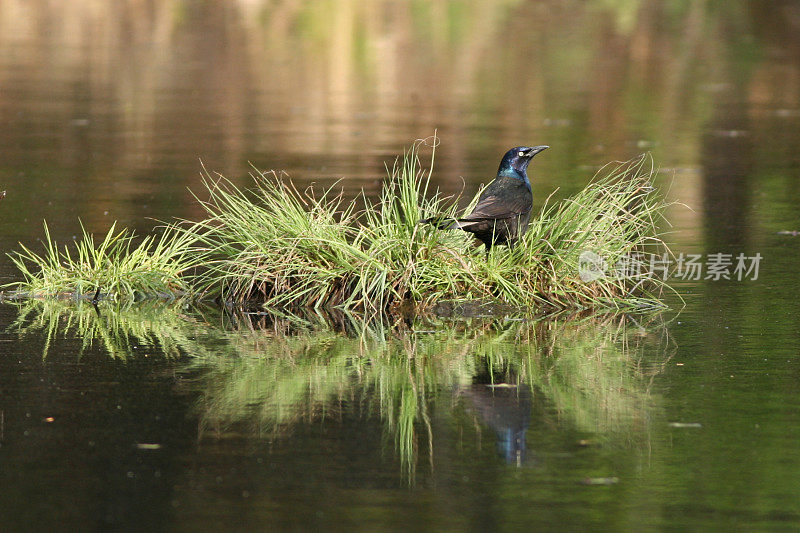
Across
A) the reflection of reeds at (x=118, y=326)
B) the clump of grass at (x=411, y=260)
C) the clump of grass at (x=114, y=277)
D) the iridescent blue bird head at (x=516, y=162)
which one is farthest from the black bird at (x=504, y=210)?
the clump of grass at (x=114, y=277)

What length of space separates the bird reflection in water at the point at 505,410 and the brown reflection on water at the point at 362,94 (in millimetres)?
5627

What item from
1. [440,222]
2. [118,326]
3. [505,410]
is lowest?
[505,410]

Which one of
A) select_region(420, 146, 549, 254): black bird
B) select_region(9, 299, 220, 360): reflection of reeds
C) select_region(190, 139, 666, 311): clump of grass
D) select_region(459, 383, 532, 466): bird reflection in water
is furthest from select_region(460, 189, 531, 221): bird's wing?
select_region(459, 383, 532, 466): bird reflection in water

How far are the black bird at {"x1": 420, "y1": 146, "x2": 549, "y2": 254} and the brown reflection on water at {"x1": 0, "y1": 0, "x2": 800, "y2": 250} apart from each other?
308 centimetres

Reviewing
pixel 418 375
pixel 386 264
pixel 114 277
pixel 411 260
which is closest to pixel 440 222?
pixel 411 260

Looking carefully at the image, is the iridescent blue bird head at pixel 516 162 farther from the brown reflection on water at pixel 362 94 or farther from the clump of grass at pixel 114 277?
the brown reflection on water at pixel 362 94

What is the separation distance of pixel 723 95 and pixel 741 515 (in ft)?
70.0

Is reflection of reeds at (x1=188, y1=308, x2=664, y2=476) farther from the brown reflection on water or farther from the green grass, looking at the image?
the brown reflection on water

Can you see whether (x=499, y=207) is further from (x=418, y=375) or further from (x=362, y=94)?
(x=362, y=94)

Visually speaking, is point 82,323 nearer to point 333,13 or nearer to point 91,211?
point 91,211

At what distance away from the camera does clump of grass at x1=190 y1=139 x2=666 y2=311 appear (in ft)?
33.3

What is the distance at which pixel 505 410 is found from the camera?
739 cm

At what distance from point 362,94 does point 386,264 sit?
54.5 feet

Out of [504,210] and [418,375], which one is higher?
[504,210]
